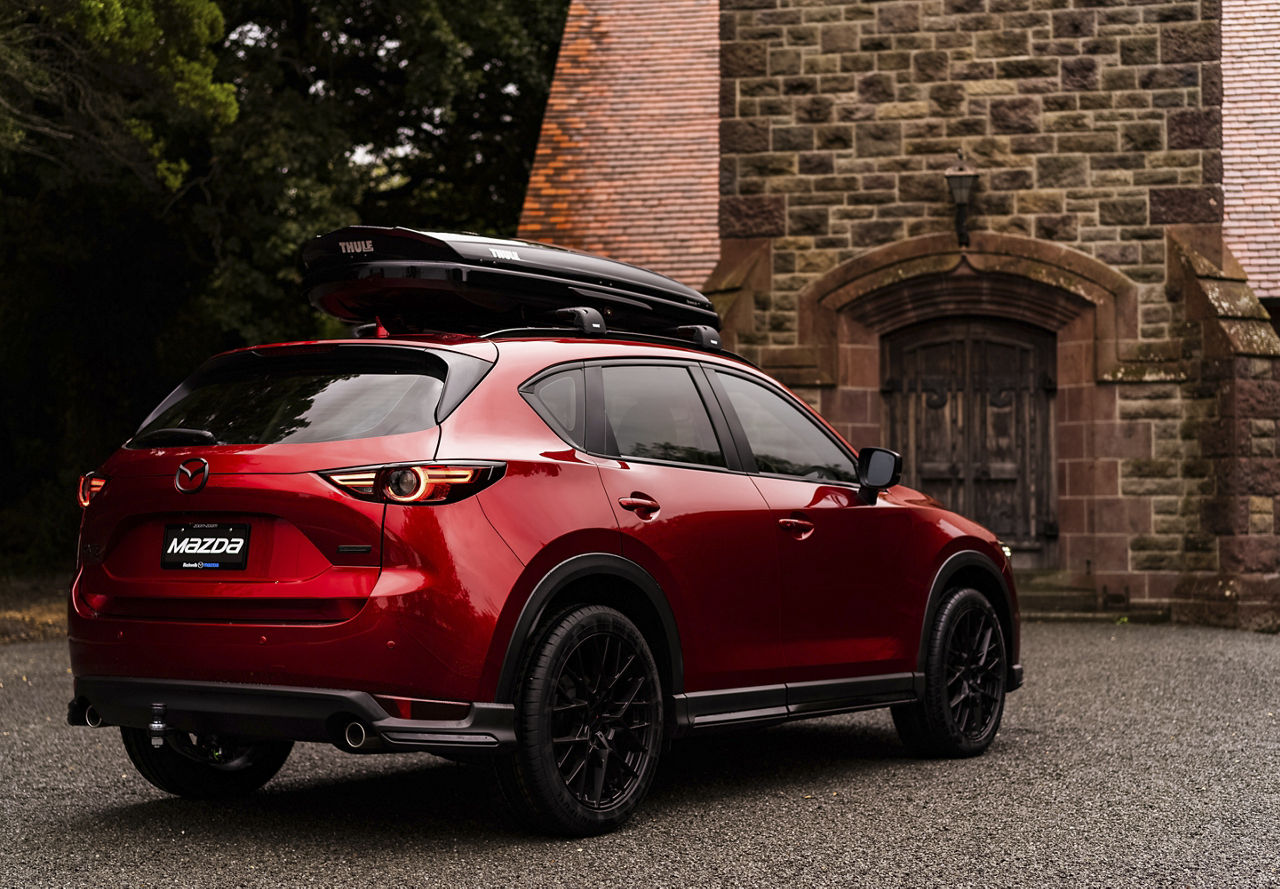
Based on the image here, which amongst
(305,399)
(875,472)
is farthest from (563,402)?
(875,472)

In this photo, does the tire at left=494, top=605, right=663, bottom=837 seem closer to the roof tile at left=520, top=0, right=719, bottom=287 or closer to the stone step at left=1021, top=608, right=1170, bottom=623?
the stone step at left=1021, top=608, right=1170, bottom=623

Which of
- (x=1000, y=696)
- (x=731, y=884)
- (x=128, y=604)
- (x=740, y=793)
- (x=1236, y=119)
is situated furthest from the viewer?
(x=1236, y=119)

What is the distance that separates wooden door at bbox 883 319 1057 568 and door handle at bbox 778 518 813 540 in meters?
9.60

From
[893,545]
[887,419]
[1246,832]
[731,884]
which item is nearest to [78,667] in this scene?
[731,884]

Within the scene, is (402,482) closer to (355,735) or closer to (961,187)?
(355,735)

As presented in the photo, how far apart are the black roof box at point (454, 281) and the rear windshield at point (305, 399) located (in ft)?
1.78

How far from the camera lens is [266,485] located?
5.18m

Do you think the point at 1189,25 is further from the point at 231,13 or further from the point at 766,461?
the point at 231,13

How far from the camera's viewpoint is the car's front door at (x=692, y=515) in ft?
19.3

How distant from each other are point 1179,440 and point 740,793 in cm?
1025

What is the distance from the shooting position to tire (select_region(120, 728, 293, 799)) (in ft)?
20.2

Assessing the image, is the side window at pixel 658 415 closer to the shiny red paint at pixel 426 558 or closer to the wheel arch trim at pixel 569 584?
the shiny red paint at pixel 426 558

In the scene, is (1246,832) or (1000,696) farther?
(1000,696)

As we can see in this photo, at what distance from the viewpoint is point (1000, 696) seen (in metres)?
7.77
